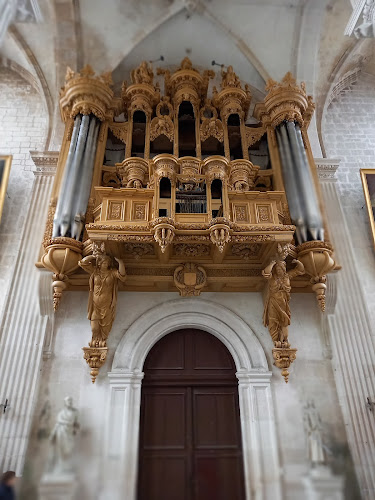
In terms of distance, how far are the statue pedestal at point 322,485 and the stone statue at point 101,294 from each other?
3.74 m

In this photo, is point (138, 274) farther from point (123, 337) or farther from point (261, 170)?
point (261, 170)

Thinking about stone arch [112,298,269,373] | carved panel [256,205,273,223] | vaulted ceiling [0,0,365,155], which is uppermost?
vaulted ceiling [0,0,365,155]

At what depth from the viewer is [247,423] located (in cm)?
619

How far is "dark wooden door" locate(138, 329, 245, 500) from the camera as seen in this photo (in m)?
5.96

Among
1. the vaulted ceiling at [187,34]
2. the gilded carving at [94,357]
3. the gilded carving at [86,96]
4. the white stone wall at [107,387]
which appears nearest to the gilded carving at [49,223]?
the white stone wall at [107,387]

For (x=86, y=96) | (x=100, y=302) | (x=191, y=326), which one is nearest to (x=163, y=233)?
(x=100, y=302)

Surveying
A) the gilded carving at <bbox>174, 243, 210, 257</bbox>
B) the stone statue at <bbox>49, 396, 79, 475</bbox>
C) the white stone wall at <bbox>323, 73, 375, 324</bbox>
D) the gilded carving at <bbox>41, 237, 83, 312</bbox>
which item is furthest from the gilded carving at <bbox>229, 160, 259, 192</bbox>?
the stone statue at <bbox>49, 396, 79, 475</bbox>

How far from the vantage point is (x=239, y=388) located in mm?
6504

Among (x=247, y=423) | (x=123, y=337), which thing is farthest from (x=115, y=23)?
(x=247, y=423)

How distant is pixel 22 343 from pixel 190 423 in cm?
311

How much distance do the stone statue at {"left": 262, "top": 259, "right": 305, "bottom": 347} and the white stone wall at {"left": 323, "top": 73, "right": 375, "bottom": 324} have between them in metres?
1.98

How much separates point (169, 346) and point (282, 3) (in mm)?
8728

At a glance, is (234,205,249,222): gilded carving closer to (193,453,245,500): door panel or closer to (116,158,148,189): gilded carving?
(116,158,148,189): gilded carving

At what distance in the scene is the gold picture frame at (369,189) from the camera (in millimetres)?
8180
